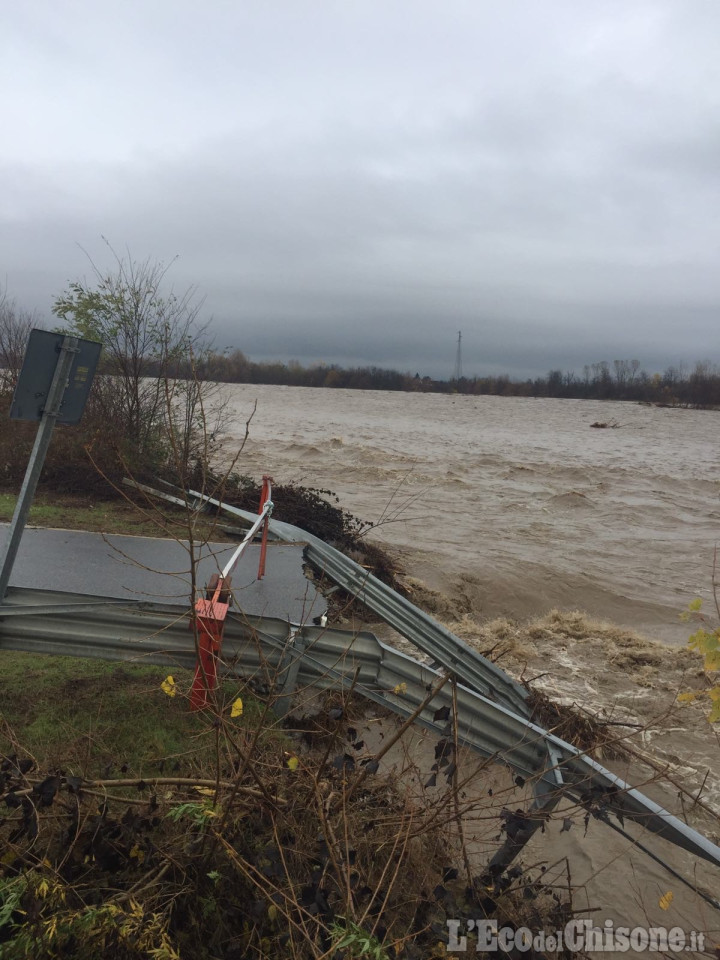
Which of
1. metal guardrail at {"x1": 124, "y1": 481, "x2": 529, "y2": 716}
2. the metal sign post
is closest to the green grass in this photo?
the metal sign post

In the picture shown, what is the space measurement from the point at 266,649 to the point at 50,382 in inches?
86.2

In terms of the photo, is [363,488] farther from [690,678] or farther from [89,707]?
[89,707]

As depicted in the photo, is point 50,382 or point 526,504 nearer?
point 50,382

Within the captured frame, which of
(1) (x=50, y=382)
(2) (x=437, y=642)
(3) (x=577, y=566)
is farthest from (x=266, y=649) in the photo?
(3) (x=577, y=566)

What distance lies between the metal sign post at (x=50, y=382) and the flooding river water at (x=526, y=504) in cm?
261

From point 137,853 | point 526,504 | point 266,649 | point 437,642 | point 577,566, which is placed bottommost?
point 577,566

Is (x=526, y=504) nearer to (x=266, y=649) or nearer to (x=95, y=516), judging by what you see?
(x=95, y=516)

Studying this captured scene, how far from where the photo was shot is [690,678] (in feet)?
30.7

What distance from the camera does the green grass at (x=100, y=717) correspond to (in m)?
4.16

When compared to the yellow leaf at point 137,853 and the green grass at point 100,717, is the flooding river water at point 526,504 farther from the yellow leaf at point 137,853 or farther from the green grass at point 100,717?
the yellow leaf at point 137,853

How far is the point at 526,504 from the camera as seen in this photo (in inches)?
846

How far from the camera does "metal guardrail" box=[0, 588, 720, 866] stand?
445 cm

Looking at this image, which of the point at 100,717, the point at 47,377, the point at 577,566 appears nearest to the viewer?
the point at 47,377

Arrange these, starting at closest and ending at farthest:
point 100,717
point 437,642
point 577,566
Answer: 1. point 100,717
2. point 437,642
3. point 577,566
